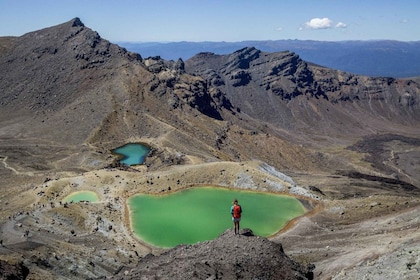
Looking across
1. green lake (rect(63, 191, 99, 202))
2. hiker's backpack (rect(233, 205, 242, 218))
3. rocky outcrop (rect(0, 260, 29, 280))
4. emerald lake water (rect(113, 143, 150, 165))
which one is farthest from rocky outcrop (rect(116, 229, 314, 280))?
emerald lake water (rect(113, 143, 150, 165))

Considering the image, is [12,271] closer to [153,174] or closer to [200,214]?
[200,214]

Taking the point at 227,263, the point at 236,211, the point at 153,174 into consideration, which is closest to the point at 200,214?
the point at 153,174

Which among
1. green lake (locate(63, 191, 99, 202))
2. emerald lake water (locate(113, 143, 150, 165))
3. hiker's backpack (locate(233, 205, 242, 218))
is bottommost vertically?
emerald lake water (locate(113, 143, 150, 165))

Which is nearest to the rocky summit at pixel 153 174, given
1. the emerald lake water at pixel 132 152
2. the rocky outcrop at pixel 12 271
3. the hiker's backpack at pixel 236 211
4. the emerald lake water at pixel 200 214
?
the rocky outcrop at pixel 12 271

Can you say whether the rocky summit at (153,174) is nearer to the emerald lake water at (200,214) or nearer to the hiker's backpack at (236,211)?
the emerald lake water at (200,214)

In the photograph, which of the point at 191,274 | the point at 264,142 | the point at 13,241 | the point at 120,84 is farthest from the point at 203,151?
the point at 191,274

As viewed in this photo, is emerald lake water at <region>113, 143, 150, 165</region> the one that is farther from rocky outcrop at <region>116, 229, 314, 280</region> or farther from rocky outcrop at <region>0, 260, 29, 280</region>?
rocky outcrop at <region>0, 260, 29, 280</region>
